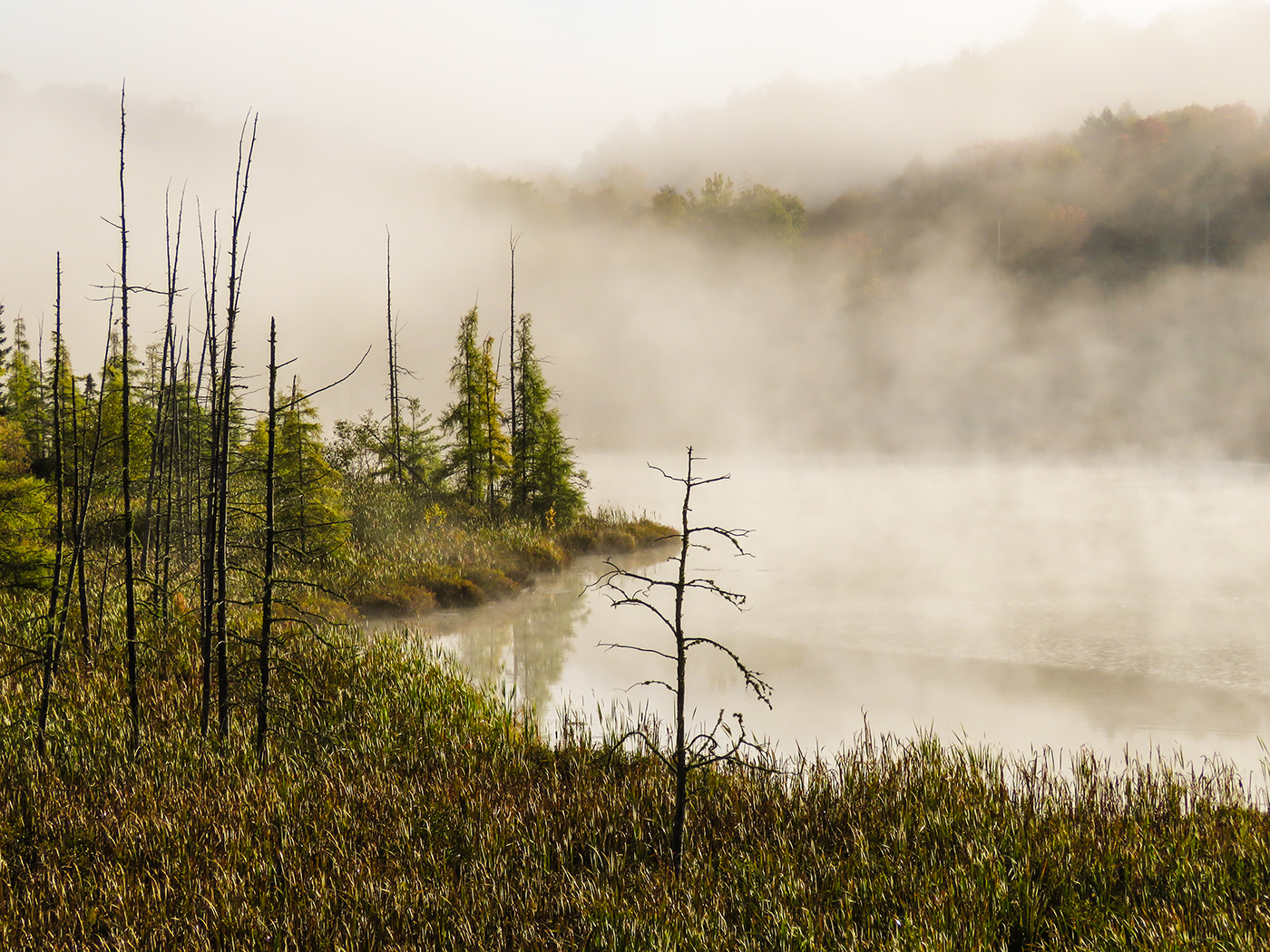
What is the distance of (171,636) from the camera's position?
10.2 metres

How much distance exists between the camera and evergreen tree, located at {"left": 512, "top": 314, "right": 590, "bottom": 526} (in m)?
26.0

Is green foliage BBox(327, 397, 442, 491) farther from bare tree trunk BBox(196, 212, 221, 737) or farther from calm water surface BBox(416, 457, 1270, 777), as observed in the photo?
bare tree trunk BBox(196, 212, 221, 737)

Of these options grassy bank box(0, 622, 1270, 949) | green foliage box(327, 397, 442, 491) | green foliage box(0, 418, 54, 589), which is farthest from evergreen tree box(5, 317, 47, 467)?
grassy bank box(0, 622, 1270, 949)

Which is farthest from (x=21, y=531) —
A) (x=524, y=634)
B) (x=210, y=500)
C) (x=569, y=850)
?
(x=569, y=850)

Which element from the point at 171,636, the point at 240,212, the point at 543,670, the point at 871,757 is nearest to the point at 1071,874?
the point at 871,757

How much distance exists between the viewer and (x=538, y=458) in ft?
85.3

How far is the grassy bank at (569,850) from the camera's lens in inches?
157

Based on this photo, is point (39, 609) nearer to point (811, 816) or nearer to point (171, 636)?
point (171, 636)

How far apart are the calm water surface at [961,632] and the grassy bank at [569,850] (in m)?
2.13

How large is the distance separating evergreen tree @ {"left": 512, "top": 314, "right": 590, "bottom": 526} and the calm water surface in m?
4.40

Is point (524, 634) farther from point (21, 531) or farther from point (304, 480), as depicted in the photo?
point (21, 531)

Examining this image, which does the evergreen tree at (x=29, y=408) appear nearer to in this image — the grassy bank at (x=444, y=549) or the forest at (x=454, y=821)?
the grassy bank at (x=444, y=549)

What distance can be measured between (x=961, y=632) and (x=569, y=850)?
480 inches

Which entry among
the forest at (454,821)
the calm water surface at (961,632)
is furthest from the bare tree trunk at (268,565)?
the calm water surface at (961,632)
